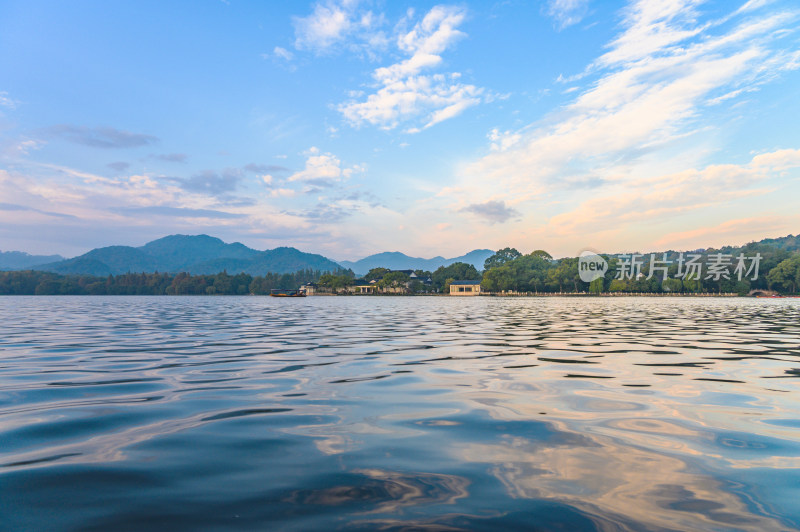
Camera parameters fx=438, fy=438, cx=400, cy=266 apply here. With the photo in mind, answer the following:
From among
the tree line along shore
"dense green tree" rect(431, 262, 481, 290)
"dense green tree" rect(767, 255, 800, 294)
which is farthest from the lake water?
"dense green tree" rect(431, 262, 481, 290)

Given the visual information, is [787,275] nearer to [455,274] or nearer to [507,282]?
[507,282]

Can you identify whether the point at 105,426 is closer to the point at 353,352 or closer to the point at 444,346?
the point at 353,352

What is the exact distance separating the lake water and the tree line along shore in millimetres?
139013

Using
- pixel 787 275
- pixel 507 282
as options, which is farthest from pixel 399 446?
pixel 787 275

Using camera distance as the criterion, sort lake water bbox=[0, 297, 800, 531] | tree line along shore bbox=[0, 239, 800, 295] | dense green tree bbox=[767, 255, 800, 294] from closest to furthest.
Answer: lake water bbox=[0, 297, 800, 531]
dense green tree bbox=[767, 255, 800, 294]
tree line along shore bbox=[0, 239, 800, 295]

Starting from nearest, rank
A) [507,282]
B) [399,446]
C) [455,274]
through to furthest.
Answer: [399,446] → [507,282] → [455,274]

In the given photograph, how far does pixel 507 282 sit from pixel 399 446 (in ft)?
469

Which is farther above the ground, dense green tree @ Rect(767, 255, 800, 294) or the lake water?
dense green tree @ Rect(767, 255, 800, 294)

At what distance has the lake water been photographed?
A: 316 cm

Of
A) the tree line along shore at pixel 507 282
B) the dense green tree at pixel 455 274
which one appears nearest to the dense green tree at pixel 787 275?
the tree line along shore at pixel 507 282

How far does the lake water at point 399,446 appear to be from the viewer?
3156mm

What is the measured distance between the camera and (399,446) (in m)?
4.70

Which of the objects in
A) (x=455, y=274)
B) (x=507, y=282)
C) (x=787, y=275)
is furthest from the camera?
(x=455, y=274)

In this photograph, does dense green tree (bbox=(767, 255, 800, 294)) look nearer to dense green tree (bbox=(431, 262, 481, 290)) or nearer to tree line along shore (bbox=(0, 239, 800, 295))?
tree line along shore (bbox=(0, 239, 800, 295))
